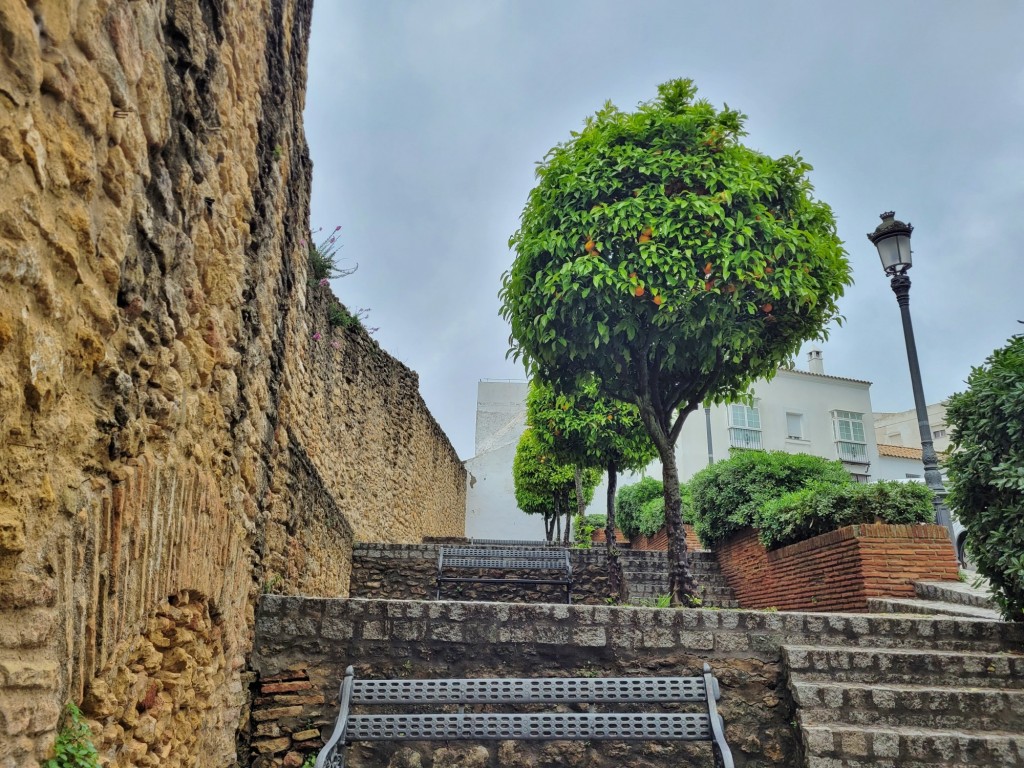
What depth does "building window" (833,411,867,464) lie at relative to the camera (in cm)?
3048

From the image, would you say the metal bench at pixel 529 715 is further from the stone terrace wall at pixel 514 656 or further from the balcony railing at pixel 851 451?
the balcony railing at pixel 851 451

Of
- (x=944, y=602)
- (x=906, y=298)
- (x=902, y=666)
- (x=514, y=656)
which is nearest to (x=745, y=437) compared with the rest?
(x=906, y=298)

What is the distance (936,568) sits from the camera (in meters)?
7.11

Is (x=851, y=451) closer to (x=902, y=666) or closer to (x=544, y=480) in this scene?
(x=544, y=480)

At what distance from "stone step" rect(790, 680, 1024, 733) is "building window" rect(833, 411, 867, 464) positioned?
93.3 ft

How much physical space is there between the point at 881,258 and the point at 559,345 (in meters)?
4.41

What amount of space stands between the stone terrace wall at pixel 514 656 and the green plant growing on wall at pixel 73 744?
76.8 inches

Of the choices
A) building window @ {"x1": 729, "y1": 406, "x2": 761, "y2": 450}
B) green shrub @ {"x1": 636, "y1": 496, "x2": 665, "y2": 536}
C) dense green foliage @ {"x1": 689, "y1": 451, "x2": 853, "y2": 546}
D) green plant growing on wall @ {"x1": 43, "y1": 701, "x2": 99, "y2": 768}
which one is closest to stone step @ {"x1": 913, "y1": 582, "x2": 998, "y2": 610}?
dense green foliage @ {"x1": 689, "y1": 451, "x2": 853, "y2": 546}

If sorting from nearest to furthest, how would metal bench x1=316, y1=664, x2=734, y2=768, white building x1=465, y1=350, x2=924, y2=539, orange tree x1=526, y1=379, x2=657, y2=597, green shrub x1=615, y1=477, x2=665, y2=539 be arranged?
metal bench x1=316, y1=664, x2=734, y2=768, orange tree x1=526, y1=379, x2=657, y2=597, green shrub x1=615, y1=477, x2=665, y2=539, white building x1=465, y1=350, x2=924, y2=539

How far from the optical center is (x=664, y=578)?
31.9ft

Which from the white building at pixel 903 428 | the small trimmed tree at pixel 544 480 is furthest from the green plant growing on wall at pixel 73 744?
the white building at pixel 903 428

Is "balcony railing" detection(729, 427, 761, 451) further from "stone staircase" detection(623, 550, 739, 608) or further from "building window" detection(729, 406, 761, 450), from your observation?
"stone staircase" detection(623, 550, 739, 608)

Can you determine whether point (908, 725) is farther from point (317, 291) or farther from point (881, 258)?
point (317, 291)

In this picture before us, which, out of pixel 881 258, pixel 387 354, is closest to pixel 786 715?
pixel 881 258
